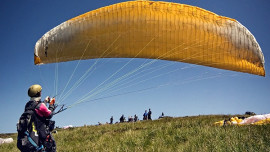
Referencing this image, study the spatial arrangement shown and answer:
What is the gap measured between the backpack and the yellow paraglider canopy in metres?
4.12

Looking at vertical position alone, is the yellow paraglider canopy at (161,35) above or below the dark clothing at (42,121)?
above

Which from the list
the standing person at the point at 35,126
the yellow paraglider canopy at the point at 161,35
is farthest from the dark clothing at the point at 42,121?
the yellow paraglider canopy at the point at 161,35

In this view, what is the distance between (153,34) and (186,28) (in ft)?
3.94

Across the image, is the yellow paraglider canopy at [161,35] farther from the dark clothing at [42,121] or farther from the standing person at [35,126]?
the dark clothing at [42,121]

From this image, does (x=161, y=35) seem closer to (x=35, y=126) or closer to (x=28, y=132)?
(x=35, y=126)

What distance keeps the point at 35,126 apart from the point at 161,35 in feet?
17.4

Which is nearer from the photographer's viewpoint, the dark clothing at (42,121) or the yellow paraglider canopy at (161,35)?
the dark clothing at (42,121)

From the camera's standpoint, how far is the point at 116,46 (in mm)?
8188

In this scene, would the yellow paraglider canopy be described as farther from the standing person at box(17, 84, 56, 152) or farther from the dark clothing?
the dark clothing

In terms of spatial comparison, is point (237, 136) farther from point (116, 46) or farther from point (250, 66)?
point (116, 46)

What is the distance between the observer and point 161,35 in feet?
25.7

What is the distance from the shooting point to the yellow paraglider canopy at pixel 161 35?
731 centimetres

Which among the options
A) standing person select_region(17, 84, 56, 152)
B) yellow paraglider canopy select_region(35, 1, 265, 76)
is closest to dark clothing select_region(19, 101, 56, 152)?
standing person select_region(17, 84, 56, 152)

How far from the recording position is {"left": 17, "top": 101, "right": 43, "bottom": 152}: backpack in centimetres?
397
